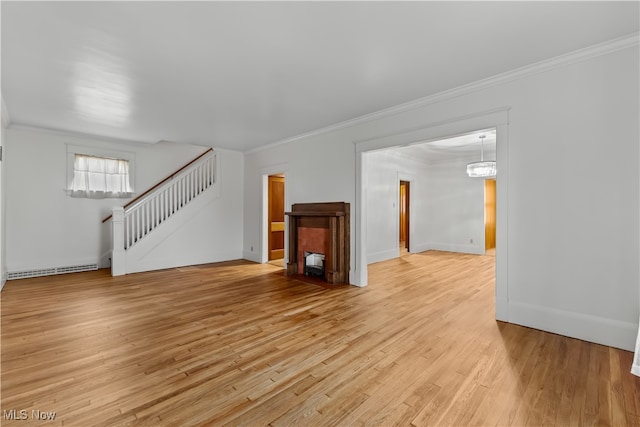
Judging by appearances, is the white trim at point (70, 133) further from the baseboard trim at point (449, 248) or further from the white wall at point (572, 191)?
the baseboard trim at point (449, 248)

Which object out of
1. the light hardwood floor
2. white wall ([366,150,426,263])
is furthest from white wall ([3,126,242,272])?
white wall ([366,150,426,263])

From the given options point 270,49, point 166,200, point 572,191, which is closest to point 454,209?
point 572,191

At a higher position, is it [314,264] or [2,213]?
[2,213]

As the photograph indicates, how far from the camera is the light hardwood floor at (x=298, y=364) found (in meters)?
1.70

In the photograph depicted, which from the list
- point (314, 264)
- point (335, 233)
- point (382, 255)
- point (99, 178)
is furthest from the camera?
point (382, 255)

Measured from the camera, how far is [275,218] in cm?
725

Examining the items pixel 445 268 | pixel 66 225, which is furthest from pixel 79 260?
pixel 445 268

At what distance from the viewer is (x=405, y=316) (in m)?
3.24

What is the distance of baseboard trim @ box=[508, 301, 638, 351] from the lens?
2451 mm

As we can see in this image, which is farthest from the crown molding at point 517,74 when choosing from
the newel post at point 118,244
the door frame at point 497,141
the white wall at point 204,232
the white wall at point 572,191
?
the newel post at point 118,244

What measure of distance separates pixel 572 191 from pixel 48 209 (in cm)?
792

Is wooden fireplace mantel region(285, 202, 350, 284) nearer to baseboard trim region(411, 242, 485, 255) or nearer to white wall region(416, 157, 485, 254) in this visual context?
baseboard trim region(411, 242, 485, 255)

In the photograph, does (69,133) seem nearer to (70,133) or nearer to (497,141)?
(70,133)

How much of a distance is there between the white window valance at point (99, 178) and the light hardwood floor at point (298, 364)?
2397 millimetres
